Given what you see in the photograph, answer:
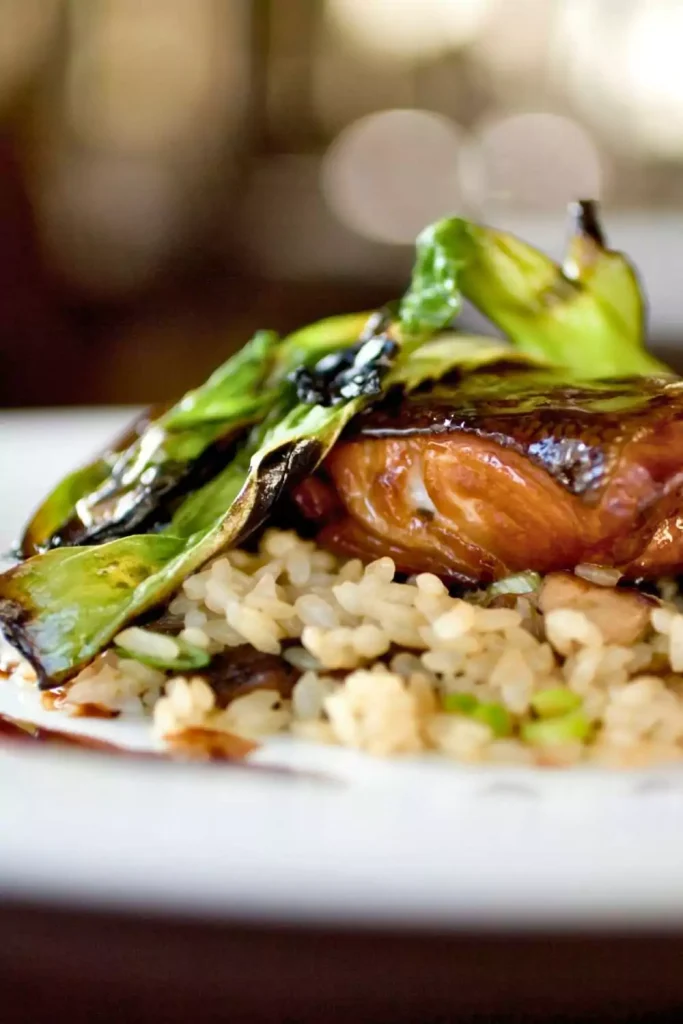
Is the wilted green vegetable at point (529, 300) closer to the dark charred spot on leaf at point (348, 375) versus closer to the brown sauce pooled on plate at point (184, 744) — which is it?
the dark charred spot on leaf at point (348, 375)

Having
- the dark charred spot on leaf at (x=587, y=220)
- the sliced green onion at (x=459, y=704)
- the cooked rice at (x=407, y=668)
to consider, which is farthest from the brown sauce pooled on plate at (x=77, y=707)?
the dark charred spot on leaf at (x=587, y=220)

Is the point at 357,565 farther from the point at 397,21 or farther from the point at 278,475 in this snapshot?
the point at 397,21

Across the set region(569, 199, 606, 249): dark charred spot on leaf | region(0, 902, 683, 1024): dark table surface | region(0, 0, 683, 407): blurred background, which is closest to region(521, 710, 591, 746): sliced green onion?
region(0, 902, 683, 1024): dark table surface

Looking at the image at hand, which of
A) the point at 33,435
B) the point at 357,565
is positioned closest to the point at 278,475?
the point at 357,565

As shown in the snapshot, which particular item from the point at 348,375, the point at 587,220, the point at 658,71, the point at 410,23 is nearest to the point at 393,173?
the point at 410,23

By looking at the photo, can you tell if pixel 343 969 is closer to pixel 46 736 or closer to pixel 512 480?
pixel 46 736
